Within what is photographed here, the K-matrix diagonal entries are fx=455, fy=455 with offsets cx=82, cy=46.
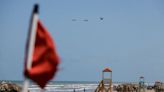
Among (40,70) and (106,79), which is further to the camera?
(106,79)

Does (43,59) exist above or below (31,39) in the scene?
below

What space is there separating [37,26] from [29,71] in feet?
1.31

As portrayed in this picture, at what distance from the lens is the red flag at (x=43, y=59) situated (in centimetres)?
378

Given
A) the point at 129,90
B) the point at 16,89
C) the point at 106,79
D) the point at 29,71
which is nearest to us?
the point at 29,71

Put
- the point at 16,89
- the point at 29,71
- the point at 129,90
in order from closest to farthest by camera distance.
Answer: the point at 29,71, the point at 16,89, the point at 129,90

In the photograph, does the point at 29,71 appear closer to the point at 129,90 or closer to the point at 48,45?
the point at 48,45

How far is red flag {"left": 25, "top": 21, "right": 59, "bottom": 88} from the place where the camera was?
3.78 meters

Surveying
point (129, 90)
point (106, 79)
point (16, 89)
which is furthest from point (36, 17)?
point (129, 90)

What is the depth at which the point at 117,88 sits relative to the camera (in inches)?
1887

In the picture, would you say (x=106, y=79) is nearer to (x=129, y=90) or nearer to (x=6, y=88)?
(x=6, y=88)

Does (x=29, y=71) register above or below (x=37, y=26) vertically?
below

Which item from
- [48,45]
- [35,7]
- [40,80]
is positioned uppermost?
[35,7]

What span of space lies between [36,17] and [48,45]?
25 cm

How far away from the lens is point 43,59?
12.5 ft
